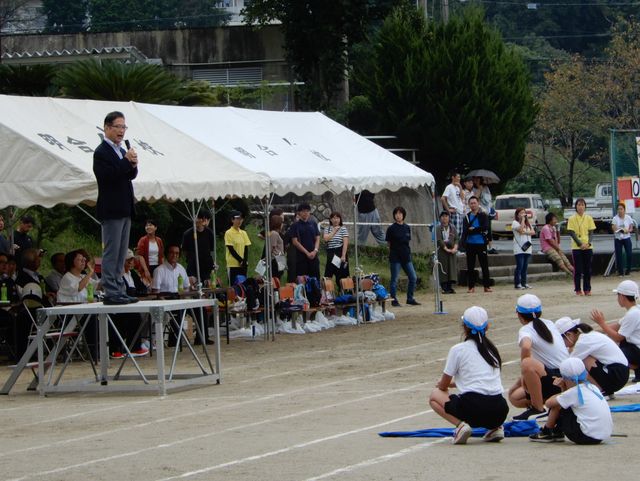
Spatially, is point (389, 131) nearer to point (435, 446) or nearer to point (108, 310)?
point (108, 310)

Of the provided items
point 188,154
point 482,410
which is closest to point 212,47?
point 188,154

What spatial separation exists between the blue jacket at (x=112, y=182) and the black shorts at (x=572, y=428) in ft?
19.7

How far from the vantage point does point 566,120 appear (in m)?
64.3

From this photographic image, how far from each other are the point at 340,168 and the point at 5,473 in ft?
41.5

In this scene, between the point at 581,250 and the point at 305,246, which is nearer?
the point at 305,246

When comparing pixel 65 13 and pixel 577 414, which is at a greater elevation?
pixel 65 13

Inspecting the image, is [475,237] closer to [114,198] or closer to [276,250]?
[276,250]

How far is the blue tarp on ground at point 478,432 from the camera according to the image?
37.2 ft

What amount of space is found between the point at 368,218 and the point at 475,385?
2312 centimetres

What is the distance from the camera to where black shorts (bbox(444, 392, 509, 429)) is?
10898 millimetres

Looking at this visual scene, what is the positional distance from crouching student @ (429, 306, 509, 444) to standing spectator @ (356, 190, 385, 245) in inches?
876

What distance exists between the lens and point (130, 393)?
1577 centimetres

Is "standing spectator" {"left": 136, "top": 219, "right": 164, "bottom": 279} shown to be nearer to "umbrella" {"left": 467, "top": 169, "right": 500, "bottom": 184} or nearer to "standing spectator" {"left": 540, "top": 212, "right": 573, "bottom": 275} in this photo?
"standing spectator" {"left": 540, "top": 212, "right": 573, "bottom": 275}

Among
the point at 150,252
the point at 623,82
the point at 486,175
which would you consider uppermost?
the point at 623,82
